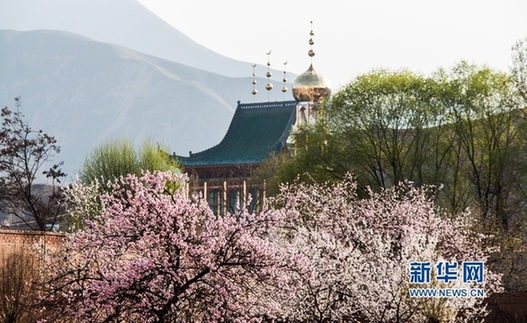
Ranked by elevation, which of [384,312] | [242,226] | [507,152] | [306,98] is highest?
[306,98]

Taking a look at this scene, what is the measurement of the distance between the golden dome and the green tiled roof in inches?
55.0

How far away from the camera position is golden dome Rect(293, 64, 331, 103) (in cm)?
8644

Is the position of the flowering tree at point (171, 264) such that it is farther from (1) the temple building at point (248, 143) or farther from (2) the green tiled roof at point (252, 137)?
(2) the green tiled roof at point (252, 137)

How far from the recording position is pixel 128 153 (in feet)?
190

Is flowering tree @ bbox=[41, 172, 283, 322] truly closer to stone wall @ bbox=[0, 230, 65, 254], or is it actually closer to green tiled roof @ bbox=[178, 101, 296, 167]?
stone wall @ bbox=[0, 230, 65, 254]

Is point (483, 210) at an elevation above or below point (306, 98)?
below

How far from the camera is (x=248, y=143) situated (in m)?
86.3

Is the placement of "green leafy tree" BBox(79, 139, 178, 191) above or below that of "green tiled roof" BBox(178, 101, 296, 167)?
below

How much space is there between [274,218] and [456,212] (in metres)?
24.0

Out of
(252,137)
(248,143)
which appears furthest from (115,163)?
(252,137)

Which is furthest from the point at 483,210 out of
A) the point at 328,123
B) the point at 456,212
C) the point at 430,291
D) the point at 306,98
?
the point at 306,98

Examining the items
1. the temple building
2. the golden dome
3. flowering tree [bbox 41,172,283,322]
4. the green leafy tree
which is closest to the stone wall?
flowering tree [bbox 41,172,283,322]

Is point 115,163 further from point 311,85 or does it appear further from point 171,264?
point 171,264

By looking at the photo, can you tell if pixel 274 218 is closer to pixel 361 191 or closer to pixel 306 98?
pixel 361 191
